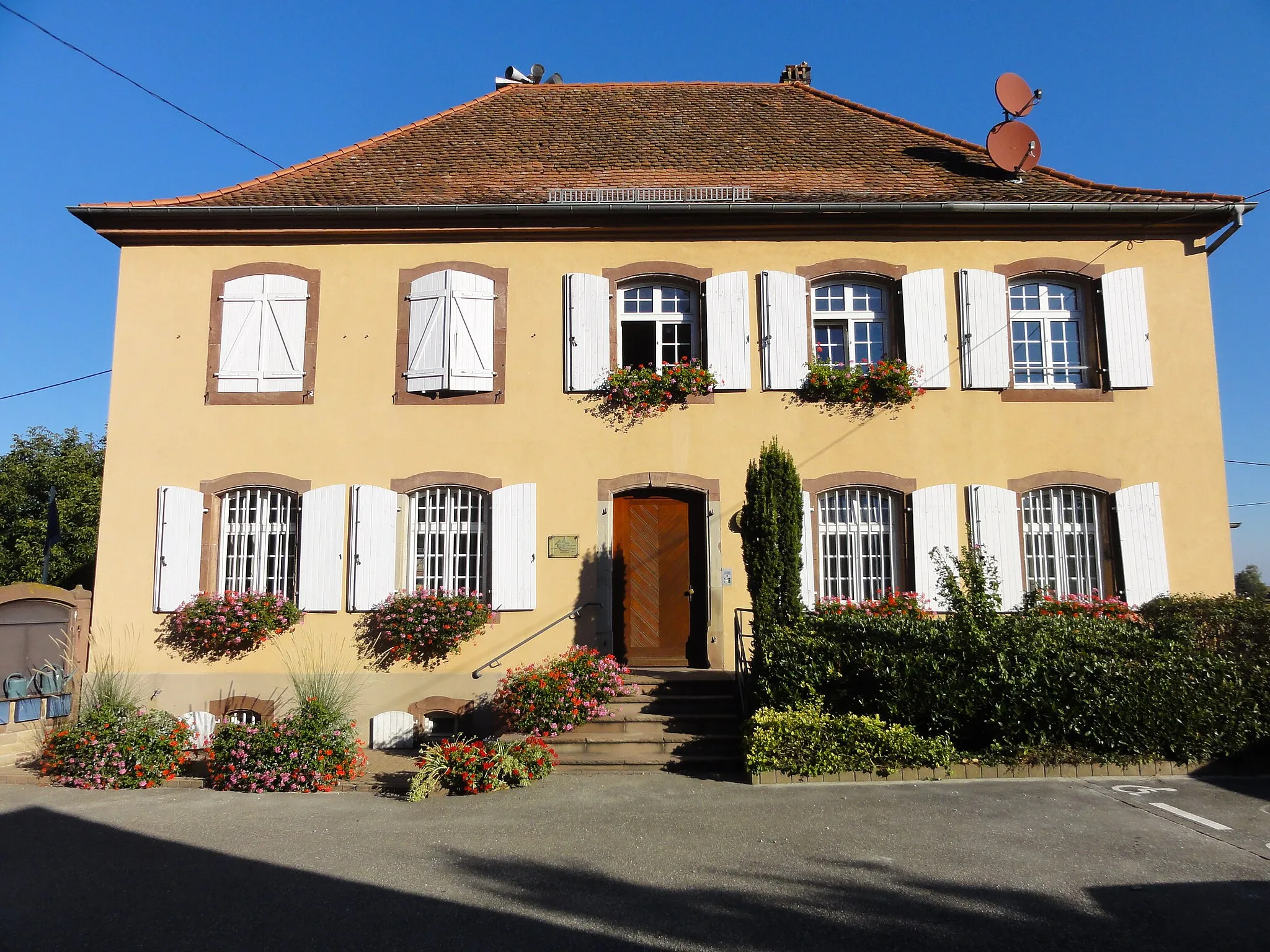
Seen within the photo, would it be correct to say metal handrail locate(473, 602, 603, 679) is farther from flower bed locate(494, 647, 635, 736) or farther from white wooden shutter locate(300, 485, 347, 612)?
white wooden shutter locate(300, 485, 347, 612)

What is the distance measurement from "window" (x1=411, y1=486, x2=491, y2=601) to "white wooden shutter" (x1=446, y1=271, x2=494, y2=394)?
48.5 inches

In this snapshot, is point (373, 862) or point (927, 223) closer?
point (373, 862)

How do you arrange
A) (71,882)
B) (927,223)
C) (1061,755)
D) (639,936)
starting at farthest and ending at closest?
(927,223) < (1061,755) < (71,882) < (639,936)

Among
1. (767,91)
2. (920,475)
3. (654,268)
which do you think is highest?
(767,91)

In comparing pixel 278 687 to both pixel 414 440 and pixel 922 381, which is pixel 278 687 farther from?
pixel 922 381

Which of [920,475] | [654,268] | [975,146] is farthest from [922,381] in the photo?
[975,146]

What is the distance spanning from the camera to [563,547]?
31.3ft

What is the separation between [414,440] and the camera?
9711mm

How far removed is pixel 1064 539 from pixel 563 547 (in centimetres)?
557

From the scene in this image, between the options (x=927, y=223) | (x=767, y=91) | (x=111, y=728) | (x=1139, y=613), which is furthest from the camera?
(x=767, y=91)

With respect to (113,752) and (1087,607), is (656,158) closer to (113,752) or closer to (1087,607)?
(1087,607)

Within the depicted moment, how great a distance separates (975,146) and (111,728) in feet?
39.5

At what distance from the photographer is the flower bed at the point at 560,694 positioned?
795 cm

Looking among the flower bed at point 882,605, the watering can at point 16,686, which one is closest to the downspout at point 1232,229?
the flower bed at point 882,605
